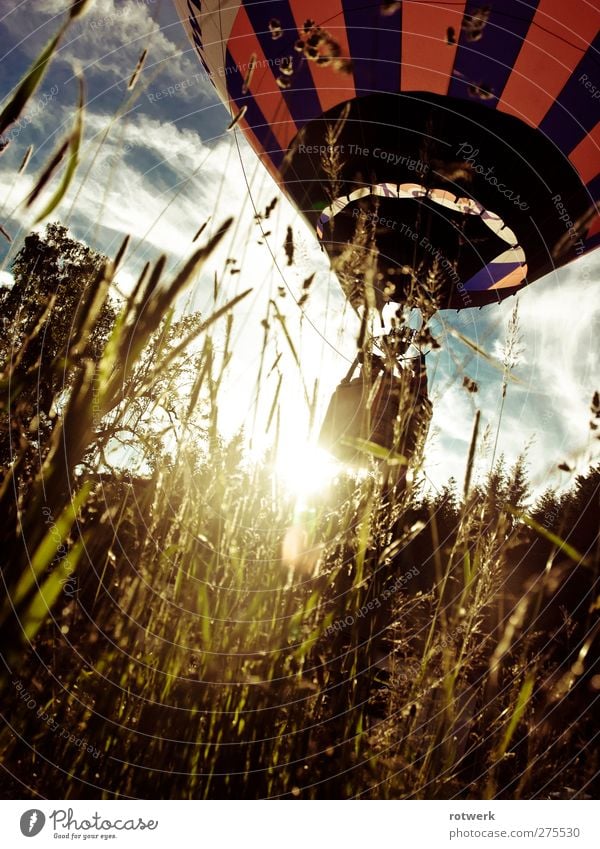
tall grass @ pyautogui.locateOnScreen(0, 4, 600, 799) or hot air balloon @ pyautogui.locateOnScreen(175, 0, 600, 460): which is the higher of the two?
hot air balloon @ pyautogui.locateOnScreen(175, 0, 600, 460)

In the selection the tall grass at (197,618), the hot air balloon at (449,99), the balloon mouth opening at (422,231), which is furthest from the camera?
the balloon mouth opening at (422,231)

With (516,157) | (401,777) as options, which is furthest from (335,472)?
(516,157)

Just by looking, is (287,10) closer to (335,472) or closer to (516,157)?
(516,157)

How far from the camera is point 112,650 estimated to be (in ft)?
4.00

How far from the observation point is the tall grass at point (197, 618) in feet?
3.31
